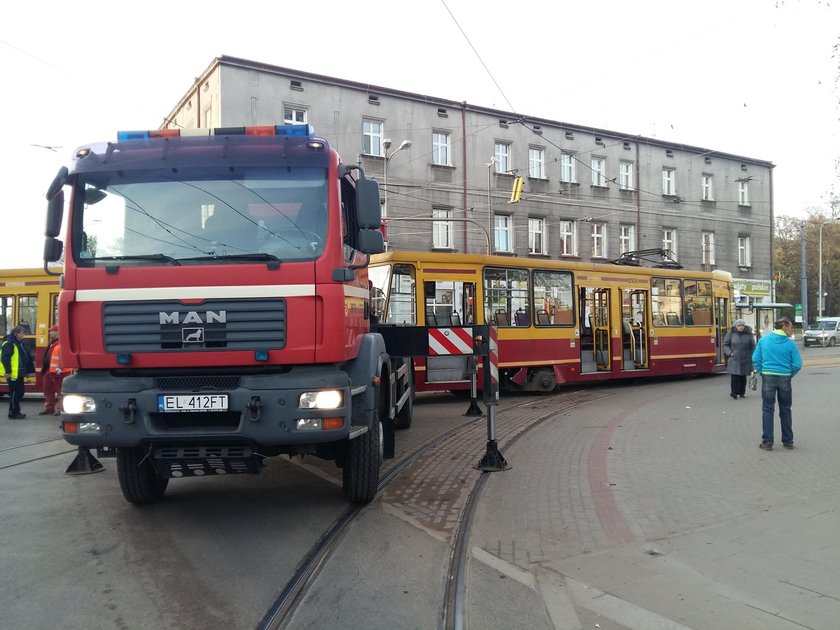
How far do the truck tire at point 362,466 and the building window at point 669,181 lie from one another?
113 feet

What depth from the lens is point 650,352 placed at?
56.8 feet

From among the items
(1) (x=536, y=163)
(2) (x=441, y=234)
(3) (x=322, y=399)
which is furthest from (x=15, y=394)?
(1) (x=536, y=163)

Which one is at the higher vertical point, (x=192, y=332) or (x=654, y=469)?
(x=192, y=332)

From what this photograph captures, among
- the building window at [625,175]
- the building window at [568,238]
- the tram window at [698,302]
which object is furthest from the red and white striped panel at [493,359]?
the building window at [625,175]

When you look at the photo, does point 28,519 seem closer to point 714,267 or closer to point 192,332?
point 192,332

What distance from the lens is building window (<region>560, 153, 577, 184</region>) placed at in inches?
1302

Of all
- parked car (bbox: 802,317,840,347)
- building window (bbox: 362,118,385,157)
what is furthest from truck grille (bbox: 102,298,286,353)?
parked car (bbox: 802,317,840,347)

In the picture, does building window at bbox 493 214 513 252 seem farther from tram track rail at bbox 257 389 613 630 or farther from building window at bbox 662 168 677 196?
tram track rail at bbox 257 389 613 630

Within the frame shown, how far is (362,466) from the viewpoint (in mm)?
5879

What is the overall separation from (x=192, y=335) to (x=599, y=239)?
31491mm

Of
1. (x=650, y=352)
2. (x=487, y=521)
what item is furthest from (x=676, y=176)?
(x=487, y=521)

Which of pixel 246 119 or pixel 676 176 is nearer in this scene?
pixel 246 119

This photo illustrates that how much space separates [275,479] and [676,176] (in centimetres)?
3501

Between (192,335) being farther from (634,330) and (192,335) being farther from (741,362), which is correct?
(634,330)
